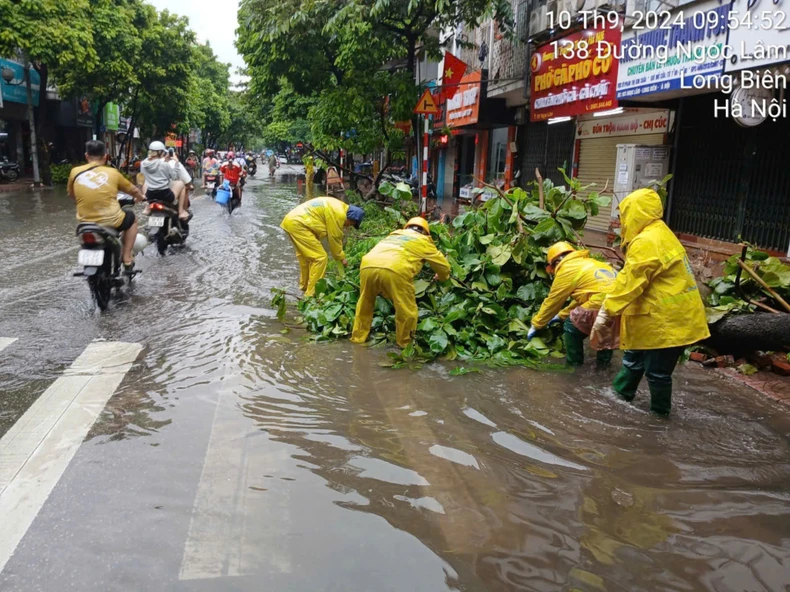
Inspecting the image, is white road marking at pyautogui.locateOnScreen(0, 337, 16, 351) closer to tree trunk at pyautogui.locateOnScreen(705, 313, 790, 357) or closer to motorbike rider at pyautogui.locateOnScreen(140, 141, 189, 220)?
motorbike rider at pyautogui.locateOnScreen(140, 141, 189, 220)

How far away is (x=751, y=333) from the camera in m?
5.20

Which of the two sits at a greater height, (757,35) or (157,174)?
(757,35)

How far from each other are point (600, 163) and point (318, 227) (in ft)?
26.8

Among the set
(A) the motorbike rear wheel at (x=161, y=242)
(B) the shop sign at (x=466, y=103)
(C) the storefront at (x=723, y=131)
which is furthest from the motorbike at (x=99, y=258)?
(B) the shop sign at (x=466, y=103)

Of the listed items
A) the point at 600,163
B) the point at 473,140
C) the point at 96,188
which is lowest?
the point at 96,188

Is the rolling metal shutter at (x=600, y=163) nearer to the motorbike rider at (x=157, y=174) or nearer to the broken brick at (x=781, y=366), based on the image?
the broken brick at (x=781, y=366)

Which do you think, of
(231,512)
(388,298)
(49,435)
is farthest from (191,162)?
(231,512)

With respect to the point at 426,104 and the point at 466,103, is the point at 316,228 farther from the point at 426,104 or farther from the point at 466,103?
the point at 466,103

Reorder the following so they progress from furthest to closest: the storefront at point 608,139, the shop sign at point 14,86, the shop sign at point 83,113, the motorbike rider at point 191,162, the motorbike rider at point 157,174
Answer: the shop sign at point 83,113 < the motorbike rider at point 191,162 < the shop sign at point 14,86 < the storefront at point 608,139 < the motorbike rider at point 157,174

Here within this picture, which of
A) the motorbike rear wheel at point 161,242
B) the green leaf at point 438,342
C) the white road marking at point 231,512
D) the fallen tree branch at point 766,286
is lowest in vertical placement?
the white road marking at point 231,512

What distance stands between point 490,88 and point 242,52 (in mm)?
7915

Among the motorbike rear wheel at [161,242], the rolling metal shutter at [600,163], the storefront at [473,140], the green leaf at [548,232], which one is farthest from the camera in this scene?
the storefront at [473,140]

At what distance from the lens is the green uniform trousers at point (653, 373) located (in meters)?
4.05

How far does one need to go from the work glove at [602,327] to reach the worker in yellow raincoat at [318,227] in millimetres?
2895
